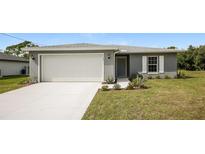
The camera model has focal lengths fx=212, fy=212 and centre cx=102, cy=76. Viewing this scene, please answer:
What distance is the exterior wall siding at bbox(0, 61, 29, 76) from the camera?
18.0 meters

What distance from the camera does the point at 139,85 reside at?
12.1 metres

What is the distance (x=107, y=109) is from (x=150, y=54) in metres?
12.6

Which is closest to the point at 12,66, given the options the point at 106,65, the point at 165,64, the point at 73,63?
the point at 73,63

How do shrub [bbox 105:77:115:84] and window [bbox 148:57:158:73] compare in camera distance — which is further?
window [bbox 148:57:158:73]

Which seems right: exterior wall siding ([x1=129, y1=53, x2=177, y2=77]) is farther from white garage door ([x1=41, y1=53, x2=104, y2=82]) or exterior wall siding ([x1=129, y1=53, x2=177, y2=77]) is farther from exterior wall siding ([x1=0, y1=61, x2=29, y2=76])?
exterior wall siding ([x1=0, y1=61, x2=29, y2=76])

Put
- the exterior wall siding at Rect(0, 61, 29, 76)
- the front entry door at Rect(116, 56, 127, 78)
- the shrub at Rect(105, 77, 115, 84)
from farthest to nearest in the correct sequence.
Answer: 1. the front entry door at Rect(116, 56, 127, 78)
2. the exterior wall siding at Rect(0, 61, 29, 76)
3. the shrub at Rect(105, 77, 115, 84)

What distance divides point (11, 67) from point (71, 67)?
6.66m

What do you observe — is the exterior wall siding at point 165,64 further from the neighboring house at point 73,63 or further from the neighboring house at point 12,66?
the neighboring house at point 12,66

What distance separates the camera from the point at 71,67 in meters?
16.4

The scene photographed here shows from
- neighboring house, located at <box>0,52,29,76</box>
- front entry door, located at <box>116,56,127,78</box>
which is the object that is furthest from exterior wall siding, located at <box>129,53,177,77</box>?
neighboring house, located at <box>0,52,29,76</box>

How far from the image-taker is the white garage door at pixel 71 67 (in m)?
16.2

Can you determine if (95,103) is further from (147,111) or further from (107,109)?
(147,111)
